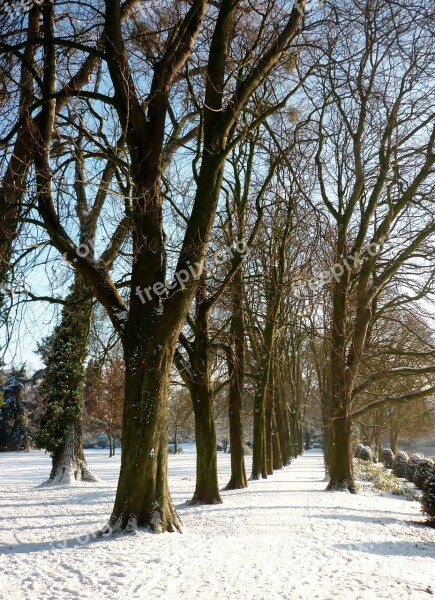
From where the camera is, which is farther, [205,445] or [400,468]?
[400,468]

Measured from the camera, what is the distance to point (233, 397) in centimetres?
1339

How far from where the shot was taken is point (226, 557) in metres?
5.29

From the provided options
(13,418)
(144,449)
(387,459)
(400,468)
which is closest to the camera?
(144,449)

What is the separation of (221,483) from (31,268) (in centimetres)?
1143

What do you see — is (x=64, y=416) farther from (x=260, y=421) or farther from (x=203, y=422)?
(x=203, y=422)

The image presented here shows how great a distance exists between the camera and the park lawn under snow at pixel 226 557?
425cm

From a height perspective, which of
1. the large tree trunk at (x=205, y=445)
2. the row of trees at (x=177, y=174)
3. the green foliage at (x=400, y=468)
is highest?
the row of trees at (x=177, y=174)

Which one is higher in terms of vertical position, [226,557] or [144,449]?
[144,449]

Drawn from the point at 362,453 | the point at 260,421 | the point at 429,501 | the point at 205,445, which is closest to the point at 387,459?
the point at 362,453

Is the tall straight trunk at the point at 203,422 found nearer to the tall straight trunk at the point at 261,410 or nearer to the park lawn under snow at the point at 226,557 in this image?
the park lawn under snow at the point at 226,557

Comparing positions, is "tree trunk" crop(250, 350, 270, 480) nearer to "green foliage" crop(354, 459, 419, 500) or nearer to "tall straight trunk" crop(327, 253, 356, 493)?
"tall straight trunk" crop(327, 253, 356, 493)

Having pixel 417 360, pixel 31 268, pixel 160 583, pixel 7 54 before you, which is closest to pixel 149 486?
pixel 160 583

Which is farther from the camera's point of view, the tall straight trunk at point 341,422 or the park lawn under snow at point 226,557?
the tall straight trunk at point 341,422

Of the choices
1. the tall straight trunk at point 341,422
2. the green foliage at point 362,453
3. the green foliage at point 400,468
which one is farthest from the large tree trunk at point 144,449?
the green foliage at point 362,453
